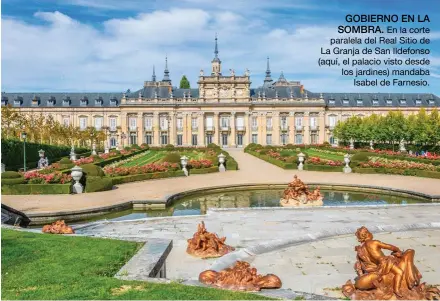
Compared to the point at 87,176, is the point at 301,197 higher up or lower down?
lower down

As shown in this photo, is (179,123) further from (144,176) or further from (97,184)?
(97,184)

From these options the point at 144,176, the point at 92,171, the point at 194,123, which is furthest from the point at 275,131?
the point at 92,171

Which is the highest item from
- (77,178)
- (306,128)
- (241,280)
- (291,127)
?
(291,127)

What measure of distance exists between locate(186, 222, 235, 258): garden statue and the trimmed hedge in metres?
11.1

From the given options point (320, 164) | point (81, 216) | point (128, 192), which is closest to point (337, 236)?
point (81, 216)

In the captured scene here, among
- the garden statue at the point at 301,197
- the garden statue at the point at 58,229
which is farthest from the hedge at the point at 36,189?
the garden statue at the point at 301,197

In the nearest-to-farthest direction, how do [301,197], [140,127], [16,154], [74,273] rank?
[74,273], [301,197], [16,154], [140,127]

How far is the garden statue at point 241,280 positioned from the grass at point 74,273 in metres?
0.35

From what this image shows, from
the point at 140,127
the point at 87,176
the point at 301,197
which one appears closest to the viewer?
the point at 301,197

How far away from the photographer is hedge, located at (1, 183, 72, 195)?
18.4m

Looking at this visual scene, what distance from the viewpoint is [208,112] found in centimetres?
7138

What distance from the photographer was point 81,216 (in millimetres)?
14117

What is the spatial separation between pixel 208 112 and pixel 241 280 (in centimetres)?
6568

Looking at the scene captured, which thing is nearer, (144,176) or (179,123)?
(144,176)
